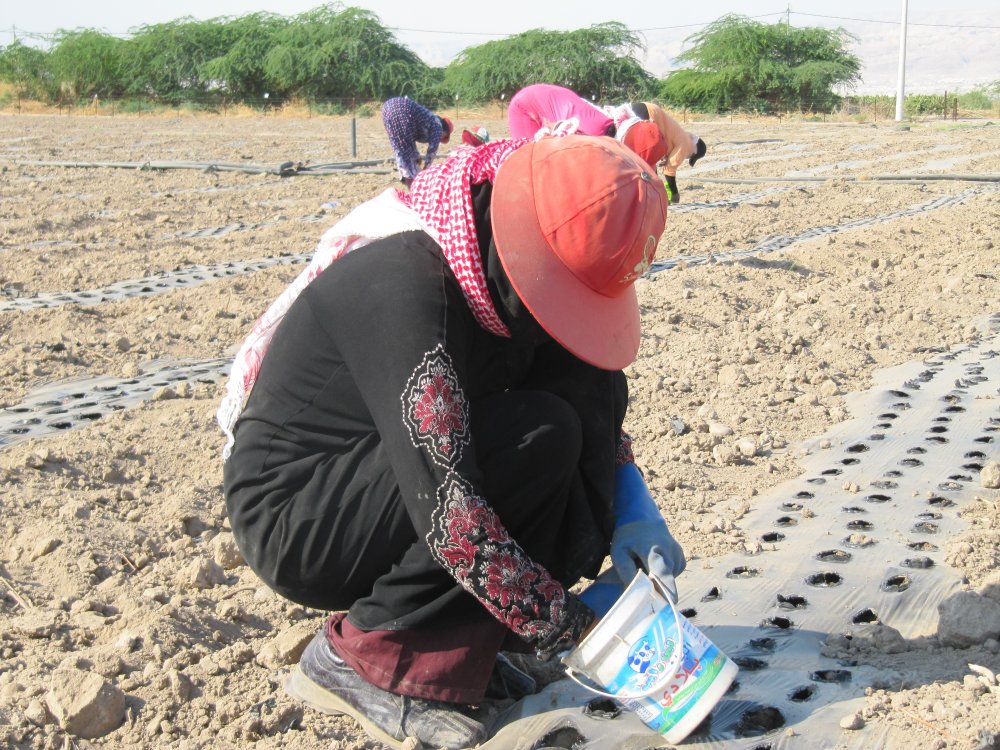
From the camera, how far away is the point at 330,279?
5.71ft

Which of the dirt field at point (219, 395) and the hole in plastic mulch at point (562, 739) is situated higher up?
the dirt field at point (219, 395)

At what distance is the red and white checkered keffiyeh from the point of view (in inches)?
65.9

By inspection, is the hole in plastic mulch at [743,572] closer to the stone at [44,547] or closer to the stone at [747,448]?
the stone at [747,448]

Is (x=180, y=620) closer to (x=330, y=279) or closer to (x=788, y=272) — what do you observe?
(x=330, y=279)

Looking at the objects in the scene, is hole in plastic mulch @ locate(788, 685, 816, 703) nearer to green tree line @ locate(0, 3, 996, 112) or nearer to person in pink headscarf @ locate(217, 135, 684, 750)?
person in pink headscarf @ locate(217, 135, 684, 750)

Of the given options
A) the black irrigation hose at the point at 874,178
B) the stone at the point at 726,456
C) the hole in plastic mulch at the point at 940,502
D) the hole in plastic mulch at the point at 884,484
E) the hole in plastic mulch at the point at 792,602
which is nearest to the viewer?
the hole in plastic mulch at the point at 792,602

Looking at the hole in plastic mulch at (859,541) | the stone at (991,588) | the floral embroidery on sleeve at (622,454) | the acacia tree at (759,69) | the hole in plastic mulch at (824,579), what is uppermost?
the acacia tree at (759,69)

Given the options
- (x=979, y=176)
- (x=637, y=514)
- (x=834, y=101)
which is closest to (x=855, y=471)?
(x=637, y=514)

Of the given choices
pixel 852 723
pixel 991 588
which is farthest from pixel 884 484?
pixel 852 723

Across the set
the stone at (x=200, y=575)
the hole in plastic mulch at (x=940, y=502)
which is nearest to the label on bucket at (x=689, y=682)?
the stone at (x=200, y=575)

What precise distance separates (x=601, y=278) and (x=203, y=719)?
3.57 ft

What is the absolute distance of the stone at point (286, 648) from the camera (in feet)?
7.14

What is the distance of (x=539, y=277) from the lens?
163cm

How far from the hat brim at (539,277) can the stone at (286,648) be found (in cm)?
93
